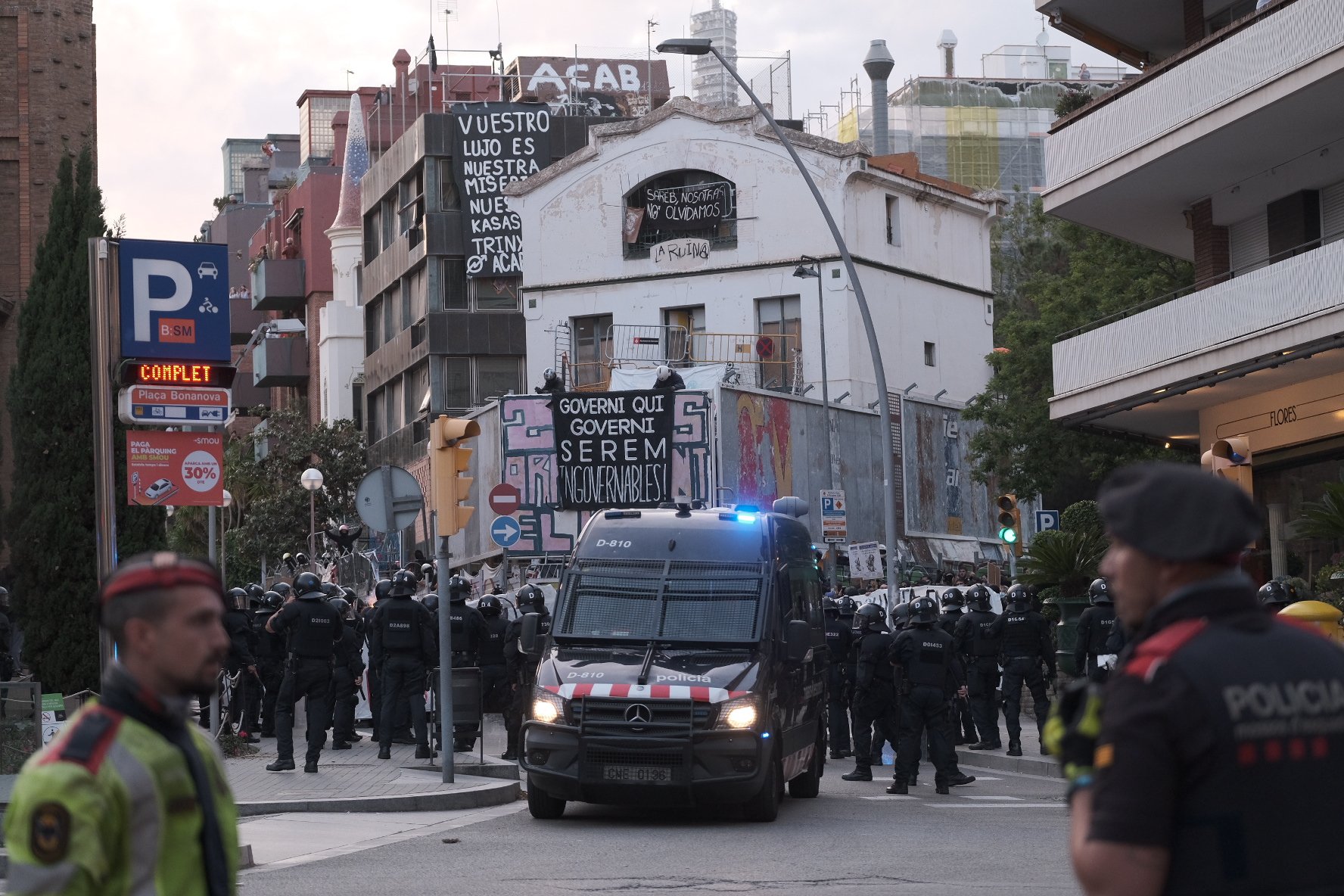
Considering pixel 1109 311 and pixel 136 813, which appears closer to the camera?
pixel 136 813

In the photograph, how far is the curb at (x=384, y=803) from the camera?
16.0 metres

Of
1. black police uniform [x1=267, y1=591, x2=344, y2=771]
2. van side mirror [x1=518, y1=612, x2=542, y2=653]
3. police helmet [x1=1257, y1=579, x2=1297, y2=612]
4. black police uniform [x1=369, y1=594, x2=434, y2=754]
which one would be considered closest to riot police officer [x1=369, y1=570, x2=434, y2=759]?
black police uniform [x1=369, y1=594, x2=434, y2=754]

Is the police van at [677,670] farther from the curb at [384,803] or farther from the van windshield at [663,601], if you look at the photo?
the curb at [384,803]

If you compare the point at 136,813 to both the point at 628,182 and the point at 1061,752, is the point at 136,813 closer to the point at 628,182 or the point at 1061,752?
the point at 1061,752

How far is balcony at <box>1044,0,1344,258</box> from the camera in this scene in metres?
24.0

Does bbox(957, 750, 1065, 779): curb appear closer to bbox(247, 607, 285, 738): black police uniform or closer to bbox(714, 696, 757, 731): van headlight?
bbox(714, 696, 757, 731): van headlight

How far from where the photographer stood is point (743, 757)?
14891 millimetres

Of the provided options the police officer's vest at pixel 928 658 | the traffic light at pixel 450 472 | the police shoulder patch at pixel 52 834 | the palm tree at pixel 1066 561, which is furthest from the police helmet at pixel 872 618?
the police shoulder patch at pixel 52 834

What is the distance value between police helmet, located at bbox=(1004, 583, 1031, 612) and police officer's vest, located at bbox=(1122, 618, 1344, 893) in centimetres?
1775

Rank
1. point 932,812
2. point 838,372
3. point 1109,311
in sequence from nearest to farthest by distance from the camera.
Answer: point 932,812 < point 1109,311 < point 838,372

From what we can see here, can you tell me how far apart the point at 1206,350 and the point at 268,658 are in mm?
12663

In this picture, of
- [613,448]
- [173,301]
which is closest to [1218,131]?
[173,301]

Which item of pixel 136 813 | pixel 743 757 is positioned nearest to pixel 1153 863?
pixel 136 813

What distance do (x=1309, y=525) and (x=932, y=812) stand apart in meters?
7.50
